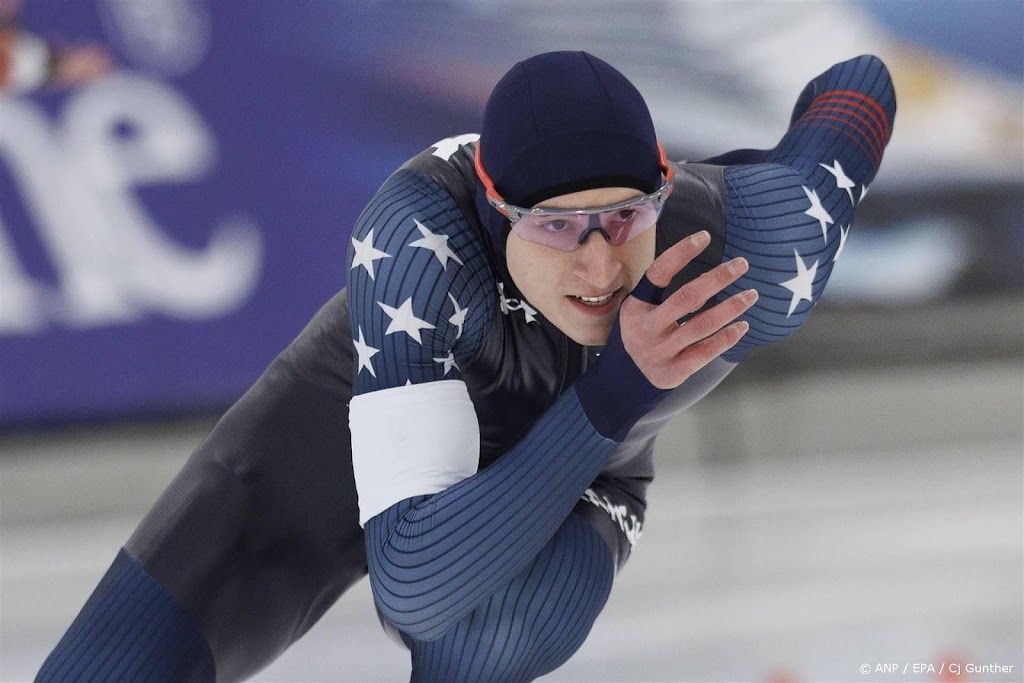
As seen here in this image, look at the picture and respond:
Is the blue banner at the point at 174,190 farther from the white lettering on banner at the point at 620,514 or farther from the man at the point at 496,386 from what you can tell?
the white lettering on banner at the point at 620,514

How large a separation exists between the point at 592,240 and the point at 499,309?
244 mm

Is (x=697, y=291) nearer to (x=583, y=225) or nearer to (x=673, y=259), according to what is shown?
(x=673, y=259)

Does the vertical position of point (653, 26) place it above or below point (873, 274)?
above

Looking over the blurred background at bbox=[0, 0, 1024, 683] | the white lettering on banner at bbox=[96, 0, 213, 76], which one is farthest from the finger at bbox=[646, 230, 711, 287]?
the white lettering on banner at bbox=[96, 0, 213, 76]

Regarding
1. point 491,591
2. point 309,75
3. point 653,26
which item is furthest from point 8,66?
point 491,591

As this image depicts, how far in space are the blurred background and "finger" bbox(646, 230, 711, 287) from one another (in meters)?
2.05

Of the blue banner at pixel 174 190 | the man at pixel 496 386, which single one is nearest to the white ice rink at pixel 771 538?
the blue banner at pixel 174 190

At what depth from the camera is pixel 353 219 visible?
399cm

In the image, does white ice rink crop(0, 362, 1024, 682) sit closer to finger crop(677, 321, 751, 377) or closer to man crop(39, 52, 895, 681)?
man crop(39, 52, 895, 681)

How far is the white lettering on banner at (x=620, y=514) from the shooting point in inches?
77.0

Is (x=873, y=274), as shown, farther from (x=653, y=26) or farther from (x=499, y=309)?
(x=499, y=309)

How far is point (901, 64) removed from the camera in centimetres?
414

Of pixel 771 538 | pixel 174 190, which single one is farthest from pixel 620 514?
pixel 174 190

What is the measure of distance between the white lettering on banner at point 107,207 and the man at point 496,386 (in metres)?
1.93
